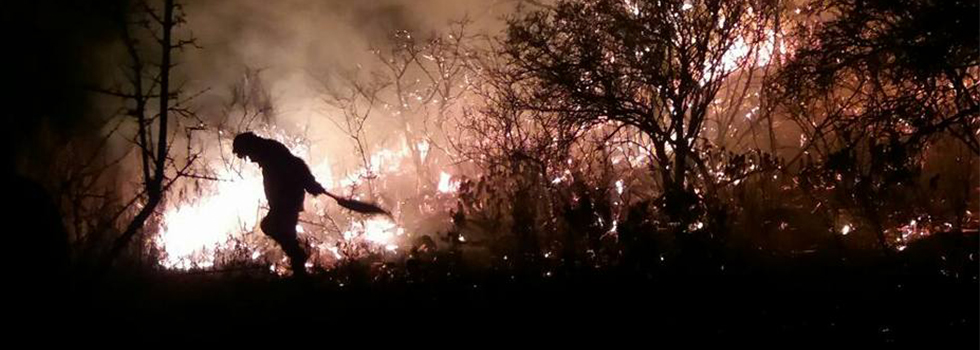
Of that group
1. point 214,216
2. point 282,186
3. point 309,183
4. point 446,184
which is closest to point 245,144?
point 282,186

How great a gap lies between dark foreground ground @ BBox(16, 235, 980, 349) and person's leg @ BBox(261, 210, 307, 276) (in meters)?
0.23

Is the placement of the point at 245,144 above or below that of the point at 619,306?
above

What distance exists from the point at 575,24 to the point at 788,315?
5321 mm

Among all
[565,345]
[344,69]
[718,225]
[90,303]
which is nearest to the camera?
[565,345]

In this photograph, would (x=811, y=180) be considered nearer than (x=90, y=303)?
No

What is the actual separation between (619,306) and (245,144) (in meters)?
3.81

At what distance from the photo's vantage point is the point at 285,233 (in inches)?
272

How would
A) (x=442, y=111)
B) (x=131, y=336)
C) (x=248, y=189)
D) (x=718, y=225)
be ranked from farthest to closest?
(x=442, y=111) → (x=248, y=189) → (x=718, y=225) → (x=131, y=336)

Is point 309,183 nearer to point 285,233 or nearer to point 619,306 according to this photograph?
point 285,233

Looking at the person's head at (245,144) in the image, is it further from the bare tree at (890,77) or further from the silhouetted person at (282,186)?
the bare tree at (890,77)

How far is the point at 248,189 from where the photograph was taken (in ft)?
66.5

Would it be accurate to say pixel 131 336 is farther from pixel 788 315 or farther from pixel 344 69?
pixel 344 69

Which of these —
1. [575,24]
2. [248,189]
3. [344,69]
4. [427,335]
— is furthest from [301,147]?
[427,335]

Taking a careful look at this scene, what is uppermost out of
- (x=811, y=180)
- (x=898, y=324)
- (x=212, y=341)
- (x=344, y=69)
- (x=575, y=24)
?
(x=344, y=69)
